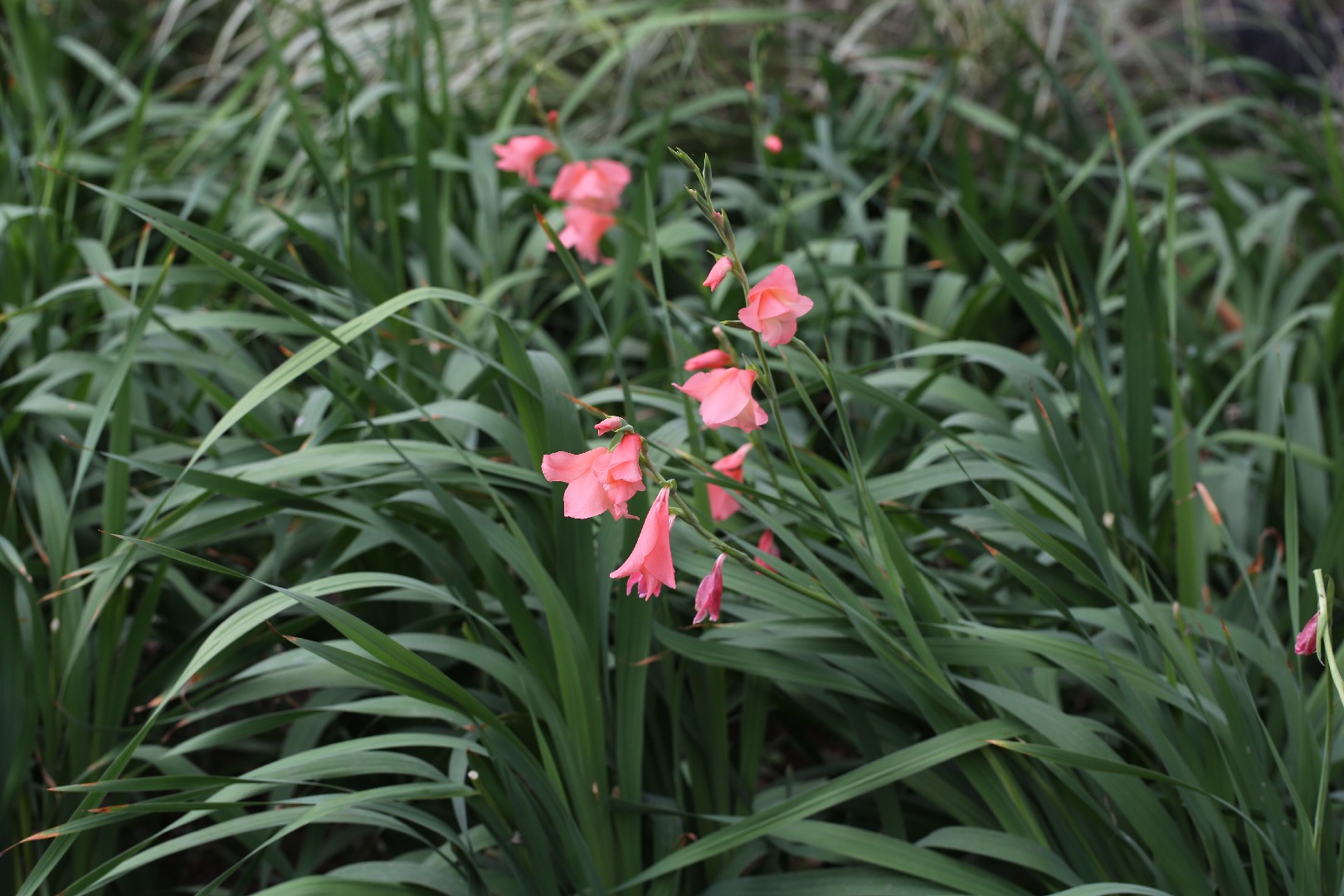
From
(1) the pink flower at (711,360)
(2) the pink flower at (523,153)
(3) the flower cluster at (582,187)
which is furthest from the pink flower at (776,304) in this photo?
(2) the pink flower at (523,153)

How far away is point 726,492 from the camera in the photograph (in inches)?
36.4

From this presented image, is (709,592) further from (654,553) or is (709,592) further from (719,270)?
(719,270)

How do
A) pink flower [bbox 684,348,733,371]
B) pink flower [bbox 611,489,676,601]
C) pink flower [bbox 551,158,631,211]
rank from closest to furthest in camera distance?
1. pink flower [bbox 611,489,676,601]
2. pink flower [bbox 684,348,733,371]
3. pink flower [bbox 551,158,631,211]

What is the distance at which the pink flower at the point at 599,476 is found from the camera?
2.18ft

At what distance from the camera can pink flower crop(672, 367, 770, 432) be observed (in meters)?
0.70

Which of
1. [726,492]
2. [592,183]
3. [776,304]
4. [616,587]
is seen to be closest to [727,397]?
[776,304]

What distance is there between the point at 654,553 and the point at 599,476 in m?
0.06

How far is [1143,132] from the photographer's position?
2.08 metres

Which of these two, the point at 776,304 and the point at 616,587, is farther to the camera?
the point at 616,587

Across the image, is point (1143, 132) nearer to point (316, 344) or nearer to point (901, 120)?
point (901, 120)

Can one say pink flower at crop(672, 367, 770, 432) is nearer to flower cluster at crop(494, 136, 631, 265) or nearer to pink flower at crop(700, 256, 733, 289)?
pink flower at crop(700, 256, 733, 289)

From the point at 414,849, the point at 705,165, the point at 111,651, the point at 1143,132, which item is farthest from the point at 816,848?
the point at 1143,132

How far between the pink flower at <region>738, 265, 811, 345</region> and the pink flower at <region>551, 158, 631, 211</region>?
25.6 inches

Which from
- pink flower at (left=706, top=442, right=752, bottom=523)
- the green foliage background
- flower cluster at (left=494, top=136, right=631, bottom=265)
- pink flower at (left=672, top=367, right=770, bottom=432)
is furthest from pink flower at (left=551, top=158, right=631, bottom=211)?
pink flower at (left=672, top=367, right=770, bottom=432)
